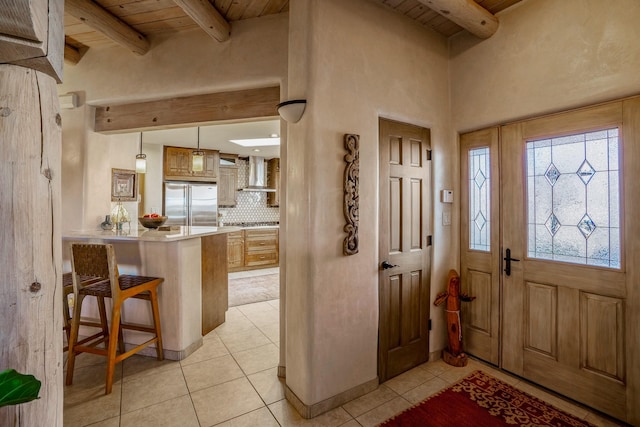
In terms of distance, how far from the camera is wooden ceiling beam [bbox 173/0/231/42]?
2.23 m

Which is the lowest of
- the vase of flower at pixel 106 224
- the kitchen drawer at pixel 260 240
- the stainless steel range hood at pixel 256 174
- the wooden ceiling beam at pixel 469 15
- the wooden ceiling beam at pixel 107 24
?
the kitchen drawer at pixel 260 240

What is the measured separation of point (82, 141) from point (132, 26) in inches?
56.2

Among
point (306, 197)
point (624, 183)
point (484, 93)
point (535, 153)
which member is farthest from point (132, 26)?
point (624, 183)

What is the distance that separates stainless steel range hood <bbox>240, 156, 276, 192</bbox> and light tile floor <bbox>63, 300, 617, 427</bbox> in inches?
174

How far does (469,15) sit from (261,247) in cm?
551

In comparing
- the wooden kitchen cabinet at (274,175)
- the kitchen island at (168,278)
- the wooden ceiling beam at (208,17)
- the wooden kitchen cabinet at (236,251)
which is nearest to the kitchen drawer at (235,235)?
the wooden kitchen cabinet at (236,251)

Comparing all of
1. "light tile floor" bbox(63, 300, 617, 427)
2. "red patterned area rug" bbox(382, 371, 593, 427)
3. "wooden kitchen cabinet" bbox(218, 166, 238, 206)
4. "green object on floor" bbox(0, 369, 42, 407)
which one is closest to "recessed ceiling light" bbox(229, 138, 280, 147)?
"wooden kitchen cabinet" bbox(218, 166, 238, 206)

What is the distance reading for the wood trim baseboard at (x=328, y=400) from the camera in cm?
198

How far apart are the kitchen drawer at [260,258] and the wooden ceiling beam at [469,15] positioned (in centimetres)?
547

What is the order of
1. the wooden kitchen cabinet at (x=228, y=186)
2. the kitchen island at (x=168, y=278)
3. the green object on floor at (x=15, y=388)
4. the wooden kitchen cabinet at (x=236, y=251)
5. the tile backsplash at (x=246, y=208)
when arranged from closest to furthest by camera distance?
1. the green object on floor at (x=15, y=388)
2. the kitchen island at (x=168, y=278)
3. the wooden kitchen cabinet at (x=236, y=251)
4. the wooden kitchen cabinet at (x=228, y=186)
5. the tile backsplash at (x=246, y=208)

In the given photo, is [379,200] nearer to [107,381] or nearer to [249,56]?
[249,56]

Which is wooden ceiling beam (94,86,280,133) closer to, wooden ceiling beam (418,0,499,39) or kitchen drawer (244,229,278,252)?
wooden ceiling beam (418,0,499,39)

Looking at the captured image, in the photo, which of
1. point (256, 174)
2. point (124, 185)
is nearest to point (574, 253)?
point (124, 185)

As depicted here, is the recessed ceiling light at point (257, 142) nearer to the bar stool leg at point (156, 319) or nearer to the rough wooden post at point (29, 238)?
the bar stool leg at point (156, 319)
